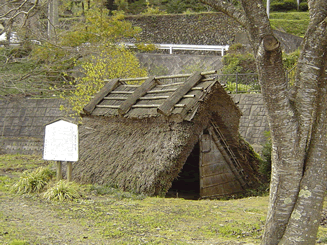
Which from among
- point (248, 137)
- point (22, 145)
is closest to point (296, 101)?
point (248, 137)

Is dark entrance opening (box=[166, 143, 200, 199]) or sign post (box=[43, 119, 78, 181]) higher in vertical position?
sign post (box=[43, 119, 78, 181])

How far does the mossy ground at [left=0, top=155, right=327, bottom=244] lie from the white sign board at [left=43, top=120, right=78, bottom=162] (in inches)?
38.5

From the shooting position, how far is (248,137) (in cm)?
1722

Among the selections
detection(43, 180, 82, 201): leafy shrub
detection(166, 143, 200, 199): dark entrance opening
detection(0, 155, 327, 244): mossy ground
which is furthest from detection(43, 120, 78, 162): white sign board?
detection(166, 143, 200, 199): dark entrance opening

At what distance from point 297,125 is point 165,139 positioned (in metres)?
4.76

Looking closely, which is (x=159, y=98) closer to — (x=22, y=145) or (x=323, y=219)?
(x=323, y=219)

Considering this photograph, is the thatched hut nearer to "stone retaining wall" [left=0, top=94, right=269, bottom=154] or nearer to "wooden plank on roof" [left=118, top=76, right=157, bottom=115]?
"wooden plank on roof" [left=118, top=76, right=157, bottom=115]

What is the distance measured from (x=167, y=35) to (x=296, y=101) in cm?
2485

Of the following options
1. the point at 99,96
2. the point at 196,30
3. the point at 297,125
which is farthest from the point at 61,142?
the point at 196,30

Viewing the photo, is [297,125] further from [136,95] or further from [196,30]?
[196,30]

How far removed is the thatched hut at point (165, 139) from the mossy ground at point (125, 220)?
661 mm

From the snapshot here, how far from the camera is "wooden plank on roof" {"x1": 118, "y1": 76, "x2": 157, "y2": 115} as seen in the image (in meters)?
10.8

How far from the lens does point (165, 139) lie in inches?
376

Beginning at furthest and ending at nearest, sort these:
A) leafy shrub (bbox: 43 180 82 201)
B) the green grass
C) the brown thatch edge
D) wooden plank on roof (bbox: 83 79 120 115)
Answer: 1. the green grass
2. wooden plank on roof (bbox: 83 79 120 115)
3. the brown thatch edge
4. leafy shrub (bbox: 43 180 82 201)
